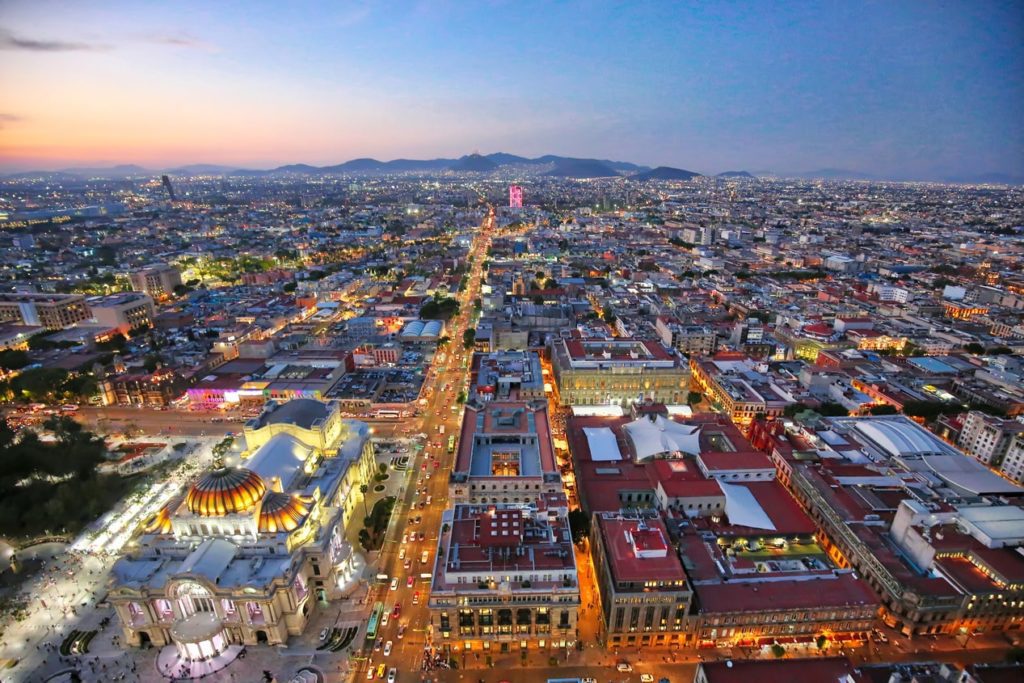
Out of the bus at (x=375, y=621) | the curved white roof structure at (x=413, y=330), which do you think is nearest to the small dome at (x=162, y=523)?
the bus at (x=375, y=621)

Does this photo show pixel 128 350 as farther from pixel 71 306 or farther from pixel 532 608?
pixel 532 608

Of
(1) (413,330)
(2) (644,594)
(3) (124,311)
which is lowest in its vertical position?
(1) (413,330)

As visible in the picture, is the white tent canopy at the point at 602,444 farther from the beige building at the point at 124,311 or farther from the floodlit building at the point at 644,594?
the beige building at the point at 124,311

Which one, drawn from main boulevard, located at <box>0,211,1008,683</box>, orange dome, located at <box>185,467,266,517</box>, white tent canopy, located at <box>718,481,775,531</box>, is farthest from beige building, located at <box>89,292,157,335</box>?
white tent canopy, located at <box>718,481,775,531</box>

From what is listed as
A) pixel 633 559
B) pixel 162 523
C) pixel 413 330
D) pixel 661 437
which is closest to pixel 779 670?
pixel 633 559

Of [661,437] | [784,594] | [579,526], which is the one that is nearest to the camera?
[784,594]

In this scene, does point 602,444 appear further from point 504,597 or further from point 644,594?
point 504,597

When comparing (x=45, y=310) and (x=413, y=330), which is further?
(x=45, y=310)
